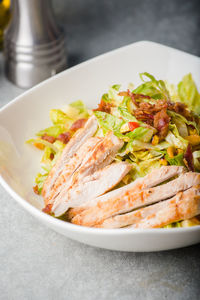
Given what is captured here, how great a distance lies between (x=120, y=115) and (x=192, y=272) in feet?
3.71

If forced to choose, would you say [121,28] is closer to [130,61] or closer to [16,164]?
[130,61]

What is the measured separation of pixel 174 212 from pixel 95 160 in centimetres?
62

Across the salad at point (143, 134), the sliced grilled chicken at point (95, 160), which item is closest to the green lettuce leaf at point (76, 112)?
the salad at point (143, 134)

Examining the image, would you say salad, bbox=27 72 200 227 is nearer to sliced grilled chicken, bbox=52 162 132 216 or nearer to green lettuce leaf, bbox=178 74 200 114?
sliced grilled chicken, bbox=52 162 132 216

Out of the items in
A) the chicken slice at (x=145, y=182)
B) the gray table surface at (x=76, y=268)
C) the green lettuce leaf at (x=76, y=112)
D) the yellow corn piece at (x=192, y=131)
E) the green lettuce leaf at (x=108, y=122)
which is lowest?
the gray table surface at (x=76, y=268)

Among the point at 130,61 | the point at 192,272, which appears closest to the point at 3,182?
the point at 192,272

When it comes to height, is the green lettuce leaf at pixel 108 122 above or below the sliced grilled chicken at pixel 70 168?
above

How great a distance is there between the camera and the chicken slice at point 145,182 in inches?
105

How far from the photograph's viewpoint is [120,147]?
9.55 ft

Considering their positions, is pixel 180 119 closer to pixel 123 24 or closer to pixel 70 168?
pixel 70 168

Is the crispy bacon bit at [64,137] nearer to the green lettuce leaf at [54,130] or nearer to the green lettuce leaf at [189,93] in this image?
the green lettuce leaf at [54,130]

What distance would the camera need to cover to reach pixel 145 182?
2695 millimetres

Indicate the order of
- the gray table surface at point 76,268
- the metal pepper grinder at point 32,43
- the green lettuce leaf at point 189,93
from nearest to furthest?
the gray table surface at point 76,268 → the green lettuce leaf at point 189,93 → the metal pepper grinder at point 32,43

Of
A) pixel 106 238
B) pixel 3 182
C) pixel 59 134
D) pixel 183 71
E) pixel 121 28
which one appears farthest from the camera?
pixel 121 28
